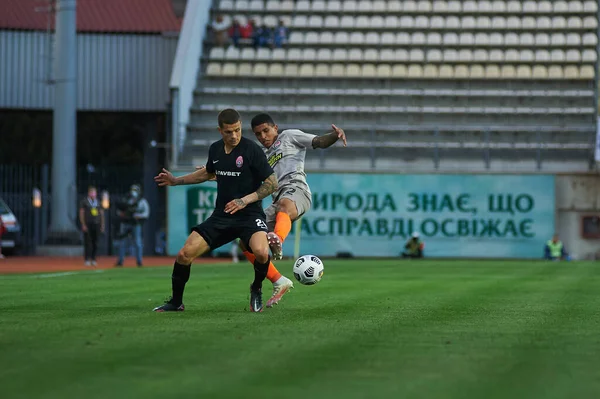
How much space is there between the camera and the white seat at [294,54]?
39594mm

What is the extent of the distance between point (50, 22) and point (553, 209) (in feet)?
58.3

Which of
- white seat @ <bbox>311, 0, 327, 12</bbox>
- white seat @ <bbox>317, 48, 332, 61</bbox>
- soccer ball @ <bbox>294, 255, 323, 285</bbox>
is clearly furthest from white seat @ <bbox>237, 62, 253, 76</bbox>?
soccer ball @ <bbox>294, 255, 323, 285</bbox>

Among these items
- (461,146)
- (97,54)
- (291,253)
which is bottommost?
(291,253)

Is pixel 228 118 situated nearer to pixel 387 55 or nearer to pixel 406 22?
pixel 387 55

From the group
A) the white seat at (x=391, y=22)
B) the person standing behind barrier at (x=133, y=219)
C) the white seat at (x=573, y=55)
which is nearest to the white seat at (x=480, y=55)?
the white seat at (x=573, y=55)

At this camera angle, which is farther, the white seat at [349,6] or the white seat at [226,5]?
the white seat at [226,5]

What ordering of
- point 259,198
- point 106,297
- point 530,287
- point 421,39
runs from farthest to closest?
point 421,39 < point 530,287 < point 106,297 < point 259,198

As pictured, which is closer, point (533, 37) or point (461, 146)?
point (461, 146)

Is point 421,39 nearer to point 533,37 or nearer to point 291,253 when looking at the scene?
point 533,37

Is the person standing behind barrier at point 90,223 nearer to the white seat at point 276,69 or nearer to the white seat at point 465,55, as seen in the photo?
the white seat at point 276,69

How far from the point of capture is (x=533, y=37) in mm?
39812

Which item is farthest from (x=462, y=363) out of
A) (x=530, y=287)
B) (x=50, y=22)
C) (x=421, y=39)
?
(x=50, y=22)

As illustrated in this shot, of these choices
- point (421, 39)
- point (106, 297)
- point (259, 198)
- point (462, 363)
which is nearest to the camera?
point (462, 363)

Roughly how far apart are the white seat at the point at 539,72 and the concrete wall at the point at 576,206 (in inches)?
186
